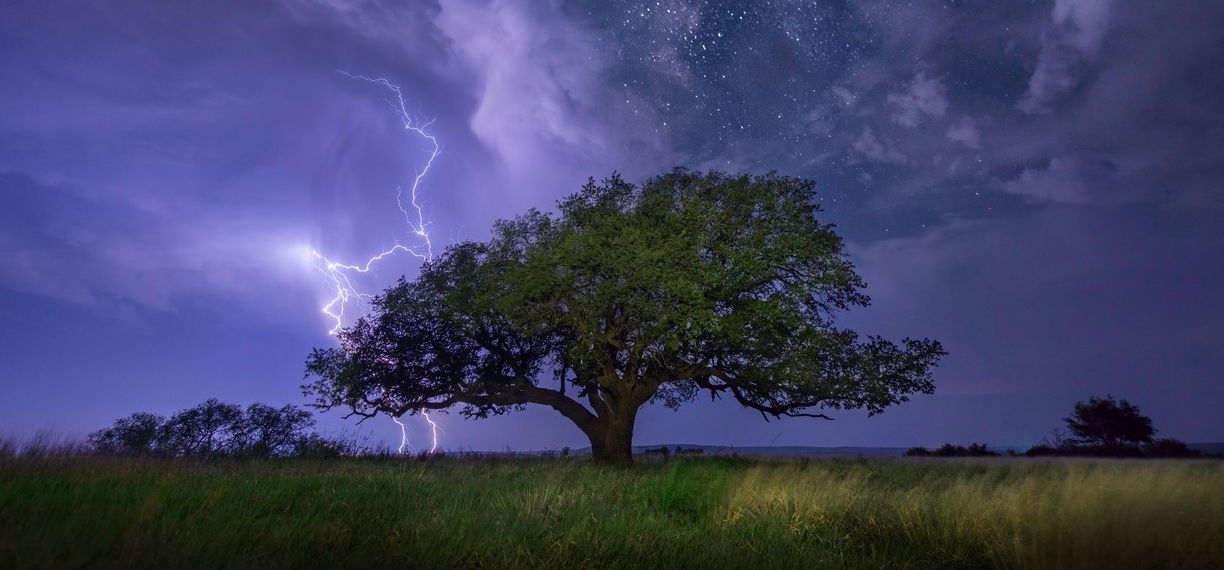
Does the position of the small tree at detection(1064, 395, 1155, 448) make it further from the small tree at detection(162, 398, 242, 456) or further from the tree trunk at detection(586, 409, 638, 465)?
the small tree at detection(162, 398, 242, 456)

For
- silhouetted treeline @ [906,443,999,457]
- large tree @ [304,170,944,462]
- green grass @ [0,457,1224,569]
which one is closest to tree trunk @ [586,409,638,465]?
large tree @ [304,170,944,462]

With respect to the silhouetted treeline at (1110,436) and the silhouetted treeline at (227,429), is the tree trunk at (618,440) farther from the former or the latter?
the silhouetted treeline at (1110,436)

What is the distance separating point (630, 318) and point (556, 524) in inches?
432

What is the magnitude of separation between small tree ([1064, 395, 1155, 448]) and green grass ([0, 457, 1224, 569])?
78.4 ft

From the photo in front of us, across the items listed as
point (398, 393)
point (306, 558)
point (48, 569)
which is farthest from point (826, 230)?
point (48, 569)

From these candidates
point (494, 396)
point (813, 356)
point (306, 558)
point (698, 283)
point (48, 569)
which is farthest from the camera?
point (494, 396)

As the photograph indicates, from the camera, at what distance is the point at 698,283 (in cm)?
1775

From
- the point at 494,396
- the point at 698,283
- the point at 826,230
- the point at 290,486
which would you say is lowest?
the point at 290,486

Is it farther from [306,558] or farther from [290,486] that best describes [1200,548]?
[290,486]

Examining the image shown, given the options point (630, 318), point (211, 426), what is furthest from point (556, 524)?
point (211, 426)

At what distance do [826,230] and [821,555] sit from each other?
1430cm

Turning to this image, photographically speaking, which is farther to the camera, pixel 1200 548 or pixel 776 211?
pixel 776 211

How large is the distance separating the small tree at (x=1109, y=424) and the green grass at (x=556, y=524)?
941 inches

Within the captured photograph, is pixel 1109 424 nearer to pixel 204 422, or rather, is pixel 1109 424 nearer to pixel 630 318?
pixel 630 318
